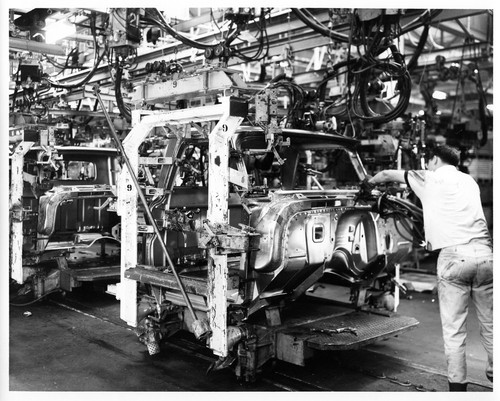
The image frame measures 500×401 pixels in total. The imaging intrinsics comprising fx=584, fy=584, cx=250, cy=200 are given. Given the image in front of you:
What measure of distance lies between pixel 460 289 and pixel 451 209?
2.07 ft

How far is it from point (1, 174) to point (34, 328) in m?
2.73

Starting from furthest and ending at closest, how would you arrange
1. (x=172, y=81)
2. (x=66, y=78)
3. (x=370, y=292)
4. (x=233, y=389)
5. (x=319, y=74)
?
(x=66, y=78) < (x=319, y=74) < (x=370, y=292) < (x=172, y=81) < (x=233, y=389)

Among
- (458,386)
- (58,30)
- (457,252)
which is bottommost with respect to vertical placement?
(458,386)

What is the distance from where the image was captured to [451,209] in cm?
464

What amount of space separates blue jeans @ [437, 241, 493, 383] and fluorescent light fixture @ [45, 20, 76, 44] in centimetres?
598

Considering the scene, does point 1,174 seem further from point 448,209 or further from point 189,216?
point 448,209

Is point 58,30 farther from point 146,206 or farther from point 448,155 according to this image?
point 448,155

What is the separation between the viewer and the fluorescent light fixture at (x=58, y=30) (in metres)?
8.08

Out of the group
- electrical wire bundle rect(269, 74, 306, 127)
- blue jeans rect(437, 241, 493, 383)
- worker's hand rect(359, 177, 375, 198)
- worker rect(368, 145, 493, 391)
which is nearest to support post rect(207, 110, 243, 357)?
worker's hand rect(359, 177, 375, 198)

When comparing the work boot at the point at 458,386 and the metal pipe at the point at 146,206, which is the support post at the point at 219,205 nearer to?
the metal pipe at the point at 146,206

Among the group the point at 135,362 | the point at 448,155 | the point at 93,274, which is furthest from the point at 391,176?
the point at 93,274

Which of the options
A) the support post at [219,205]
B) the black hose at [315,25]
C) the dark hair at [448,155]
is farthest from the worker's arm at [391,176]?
the black hose at [315,25]
